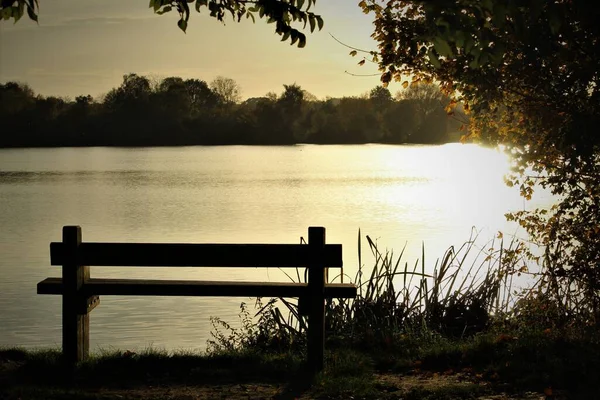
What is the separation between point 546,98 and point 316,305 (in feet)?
14.7

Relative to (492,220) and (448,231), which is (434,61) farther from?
(492,220)

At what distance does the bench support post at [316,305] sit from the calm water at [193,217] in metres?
5.05

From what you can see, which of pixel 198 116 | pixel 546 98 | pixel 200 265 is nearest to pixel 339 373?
pixel 200 265

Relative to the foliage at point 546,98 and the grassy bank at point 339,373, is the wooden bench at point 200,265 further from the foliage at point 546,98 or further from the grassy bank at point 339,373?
the foliage at point 546,98

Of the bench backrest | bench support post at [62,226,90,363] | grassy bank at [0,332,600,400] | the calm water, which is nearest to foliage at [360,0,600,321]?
grassy bank at [0,332,600,400]

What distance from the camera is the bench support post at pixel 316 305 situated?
7.93 metres

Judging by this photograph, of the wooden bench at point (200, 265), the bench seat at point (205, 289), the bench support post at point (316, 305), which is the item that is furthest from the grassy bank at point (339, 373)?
the bench seat at point (205, 289)

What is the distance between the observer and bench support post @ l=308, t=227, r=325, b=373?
7926mm

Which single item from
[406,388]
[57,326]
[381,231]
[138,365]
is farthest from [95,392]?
[381,231]

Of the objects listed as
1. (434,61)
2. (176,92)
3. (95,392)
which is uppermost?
(176,92)

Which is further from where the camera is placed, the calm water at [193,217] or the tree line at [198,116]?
the tree line at [198,116]

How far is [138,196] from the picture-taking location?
45719 mm

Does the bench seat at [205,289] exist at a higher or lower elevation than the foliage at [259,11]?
lower

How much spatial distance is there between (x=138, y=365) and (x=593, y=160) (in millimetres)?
5809
